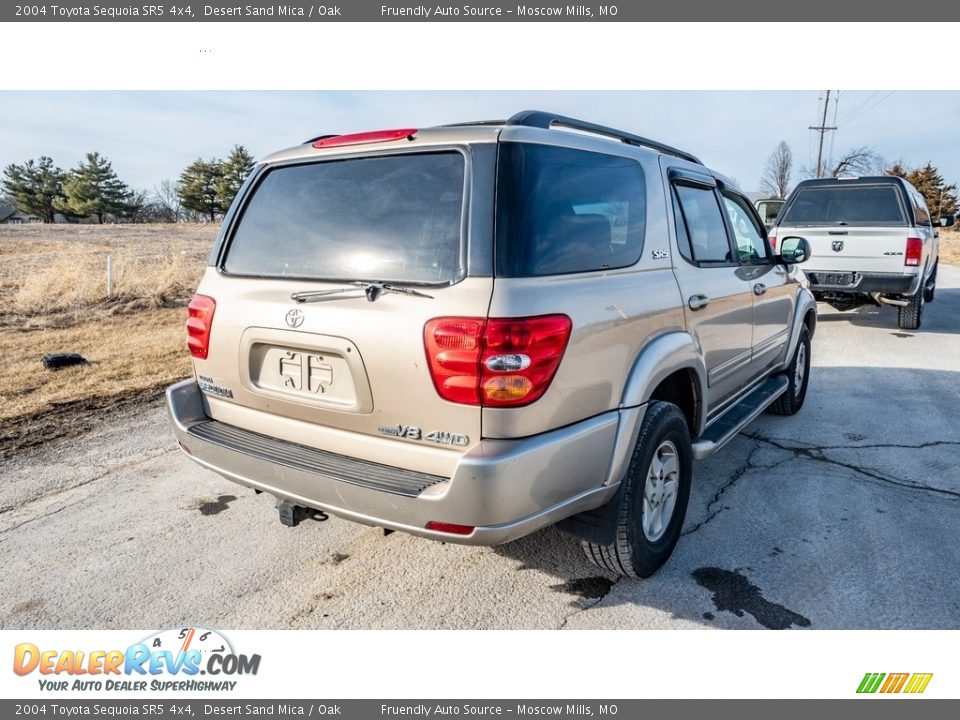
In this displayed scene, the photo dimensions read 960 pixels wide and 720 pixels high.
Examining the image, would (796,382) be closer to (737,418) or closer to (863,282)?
(737,418)

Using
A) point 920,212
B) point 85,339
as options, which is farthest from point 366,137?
point 920,212

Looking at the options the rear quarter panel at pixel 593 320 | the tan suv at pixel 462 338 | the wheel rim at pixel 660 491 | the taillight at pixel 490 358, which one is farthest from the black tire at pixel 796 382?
the taillight at pixel 490 358

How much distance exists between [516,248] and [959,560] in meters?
2.75

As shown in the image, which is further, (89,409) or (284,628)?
(89,409)

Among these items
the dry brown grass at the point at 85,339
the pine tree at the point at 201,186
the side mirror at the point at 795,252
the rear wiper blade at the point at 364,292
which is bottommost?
the dry brown grass at the point at 85,339

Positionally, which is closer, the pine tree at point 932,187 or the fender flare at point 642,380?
the fender flare at point 642,380

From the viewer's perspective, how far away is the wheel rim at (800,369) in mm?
5449

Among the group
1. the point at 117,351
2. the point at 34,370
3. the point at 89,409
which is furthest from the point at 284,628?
the point at 117,351

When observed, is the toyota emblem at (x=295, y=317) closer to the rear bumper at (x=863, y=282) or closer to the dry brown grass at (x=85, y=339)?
the dry brown grass at (x=85, y=339)

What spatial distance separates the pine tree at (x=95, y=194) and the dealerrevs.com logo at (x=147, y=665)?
238 ft

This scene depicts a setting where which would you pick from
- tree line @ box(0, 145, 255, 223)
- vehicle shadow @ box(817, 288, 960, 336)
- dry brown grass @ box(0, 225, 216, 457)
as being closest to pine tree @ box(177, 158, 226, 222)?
tree line @ box(0, 145, 255, 223)

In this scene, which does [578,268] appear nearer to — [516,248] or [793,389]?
[516,248]

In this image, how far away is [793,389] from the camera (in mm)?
5402

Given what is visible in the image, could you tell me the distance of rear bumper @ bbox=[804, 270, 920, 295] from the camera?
8898mm
